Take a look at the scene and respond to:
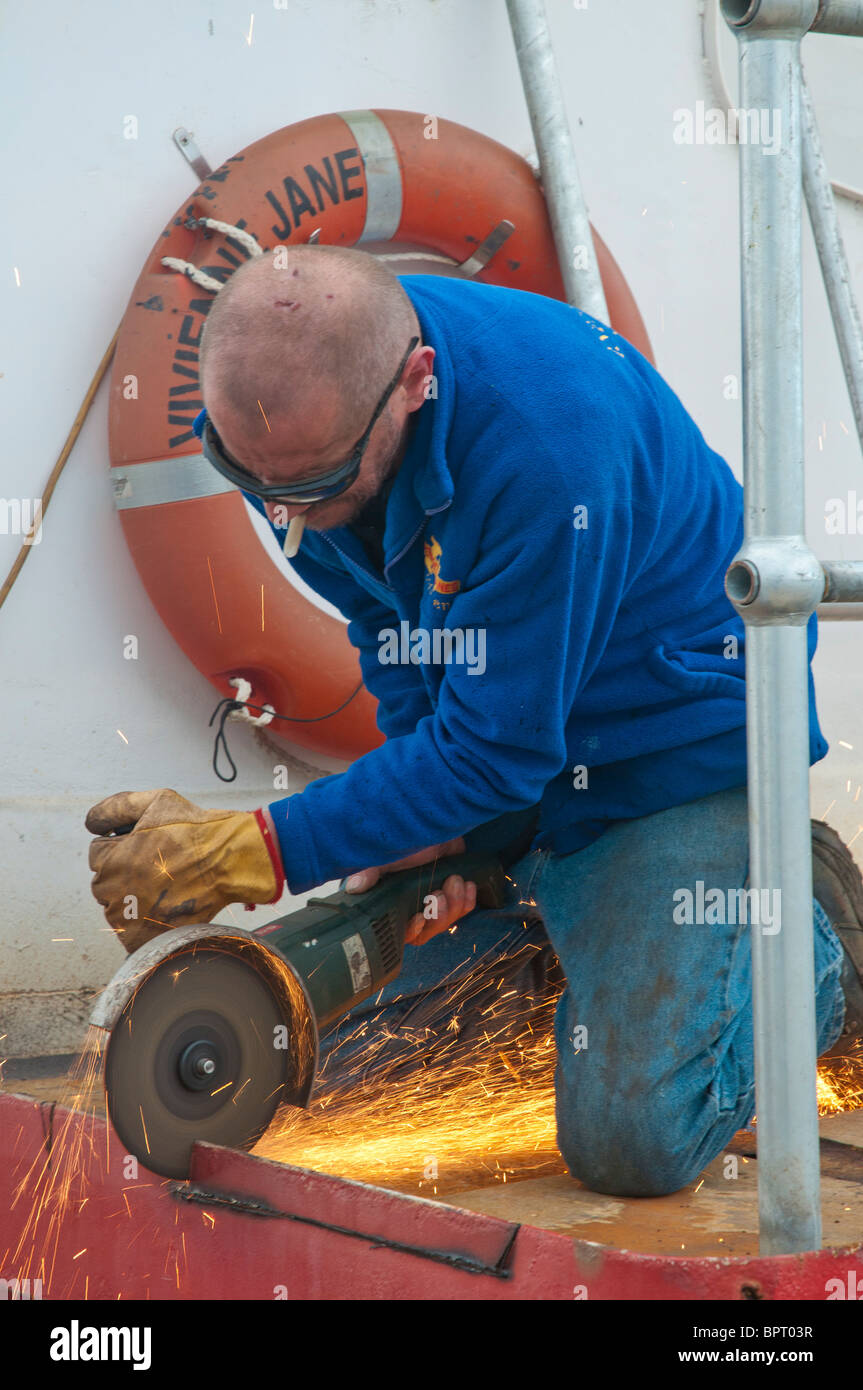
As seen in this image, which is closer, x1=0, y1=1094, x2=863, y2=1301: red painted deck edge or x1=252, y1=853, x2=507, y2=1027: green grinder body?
x1=0, y1=1094, x2=863, y2=1301: red painted deck edge

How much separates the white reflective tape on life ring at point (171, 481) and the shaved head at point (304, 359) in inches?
52.3

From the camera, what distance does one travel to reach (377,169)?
3.20 metres

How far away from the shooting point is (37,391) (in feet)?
10.2

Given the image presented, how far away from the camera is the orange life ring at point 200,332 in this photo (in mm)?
3004

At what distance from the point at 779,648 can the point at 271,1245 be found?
35.0 inches

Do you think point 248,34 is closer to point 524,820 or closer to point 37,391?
point 37,391

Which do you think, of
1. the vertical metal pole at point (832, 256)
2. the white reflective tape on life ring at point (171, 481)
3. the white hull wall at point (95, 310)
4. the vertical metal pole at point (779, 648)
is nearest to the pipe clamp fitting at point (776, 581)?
the vertical metal pole at point (779, 648)

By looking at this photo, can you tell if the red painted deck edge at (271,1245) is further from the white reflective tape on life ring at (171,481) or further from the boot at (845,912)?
the white reflective tape on life ring at (171,481)

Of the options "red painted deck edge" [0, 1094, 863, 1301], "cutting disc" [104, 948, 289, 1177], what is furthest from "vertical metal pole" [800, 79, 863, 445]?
"red painted deck edge" [0, 1094, 863, 1301]

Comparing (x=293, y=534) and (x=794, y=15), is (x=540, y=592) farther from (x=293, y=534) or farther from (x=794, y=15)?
(x=794, y=15)

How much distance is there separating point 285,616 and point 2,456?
2.46ft

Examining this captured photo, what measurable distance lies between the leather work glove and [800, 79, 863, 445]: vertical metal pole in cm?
182

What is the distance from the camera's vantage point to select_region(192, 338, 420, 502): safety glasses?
66.6 inches

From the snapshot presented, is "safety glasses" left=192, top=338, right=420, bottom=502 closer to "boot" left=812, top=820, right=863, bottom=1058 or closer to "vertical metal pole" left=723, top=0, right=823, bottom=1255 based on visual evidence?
"vertical metal pole" left=723, top=0, right=823, bottom=1255
